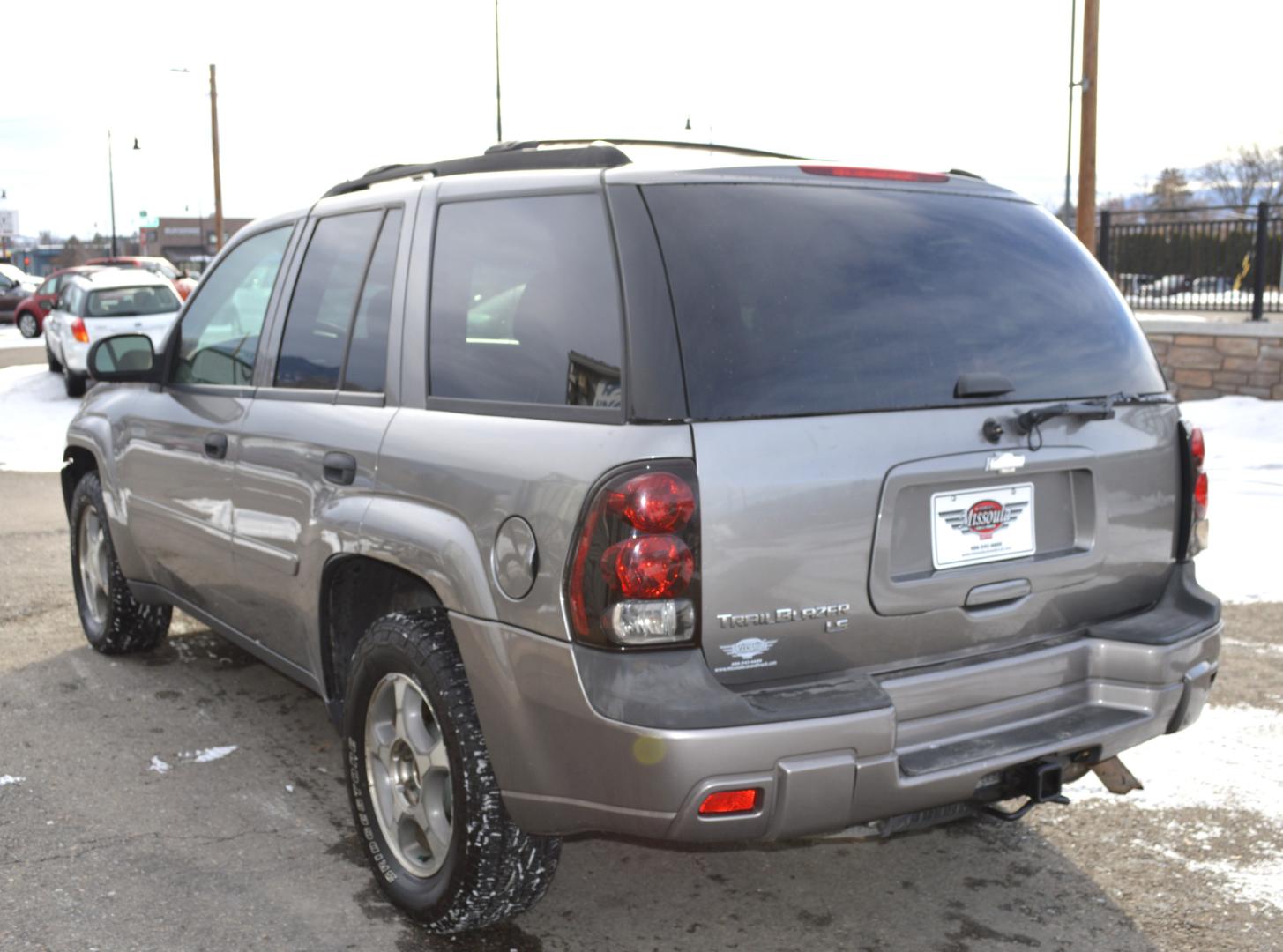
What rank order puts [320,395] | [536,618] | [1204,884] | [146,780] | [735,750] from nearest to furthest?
[735,750] < [536,618] < [1204,884] < [320,395] < [146,780]

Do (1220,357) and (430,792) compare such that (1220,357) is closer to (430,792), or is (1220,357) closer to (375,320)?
(375,320)

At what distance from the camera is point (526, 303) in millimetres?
3195

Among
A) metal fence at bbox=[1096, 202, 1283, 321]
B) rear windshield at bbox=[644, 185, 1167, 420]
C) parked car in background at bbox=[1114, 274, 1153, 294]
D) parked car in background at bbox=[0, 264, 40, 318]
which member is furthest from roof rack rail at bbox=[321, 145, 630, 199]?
parked car in background at bbox=[0, 264, 40, 318]

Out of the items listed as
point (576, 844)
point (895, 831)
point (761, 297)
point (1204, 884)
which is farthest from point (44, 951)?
point (1204, 884)

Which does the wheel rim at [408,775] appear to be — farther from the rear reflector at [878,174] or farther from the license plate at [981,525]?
the rear reflector at [878,174]

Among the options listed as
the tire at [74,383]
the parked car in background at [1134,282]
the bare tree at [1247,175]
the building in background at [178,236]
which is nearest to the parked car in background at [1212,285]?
the parked car in background at [1134,282]

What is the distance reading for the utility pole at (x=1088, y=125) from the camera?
54.2ft

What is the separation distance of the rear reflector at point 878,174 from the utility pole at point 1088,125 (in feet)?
45.8

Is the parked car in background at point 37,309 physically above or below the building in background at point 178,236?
below

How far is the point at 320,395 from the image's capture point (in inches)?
154

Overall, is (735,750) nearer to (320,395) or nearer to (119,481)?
(320,395)

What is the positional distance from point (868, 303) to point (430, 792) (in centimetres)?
163

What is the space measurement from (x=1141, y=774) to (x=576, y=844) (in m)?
1.92

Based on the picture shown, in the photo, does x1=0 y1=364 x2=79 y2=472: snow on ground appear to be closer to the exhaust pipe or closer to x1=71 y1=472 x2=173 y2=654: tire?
x1=71 y1=472 x2=173 y2=654: tire
